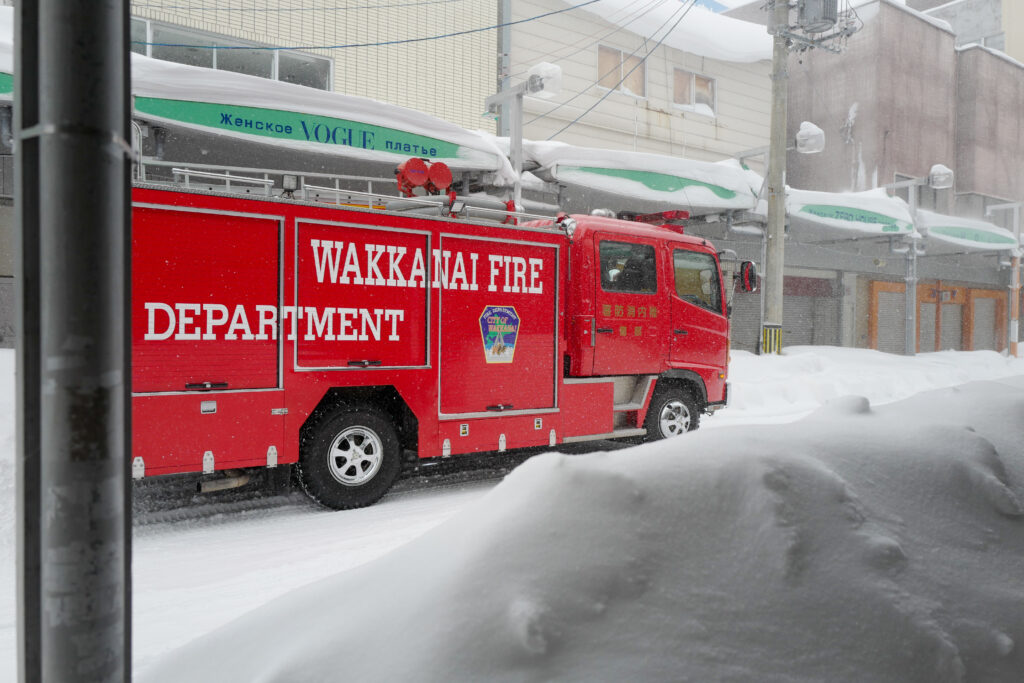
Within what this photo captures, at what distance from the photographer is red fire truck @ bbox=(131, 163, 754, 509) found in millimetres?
5398

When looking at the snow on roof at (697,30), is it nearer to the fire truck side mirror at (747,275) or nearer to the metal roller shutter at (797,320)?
the metal roller shutter at (797,320)

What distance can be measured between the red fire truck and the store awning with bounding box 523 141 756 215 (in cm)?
388

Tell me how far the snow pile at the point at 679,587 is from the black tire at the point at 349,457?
3.63 meters

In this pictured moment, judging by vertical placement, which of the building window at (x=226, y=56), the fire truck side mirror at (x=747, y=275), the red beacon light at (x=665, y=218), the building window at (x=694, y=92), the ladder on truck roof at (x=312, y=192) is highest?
the building window at (x=694, y=92)

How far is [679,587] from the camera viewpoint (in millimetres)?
1999

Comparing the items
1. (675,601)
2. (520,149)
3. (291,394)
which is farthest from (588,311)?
(675,601)

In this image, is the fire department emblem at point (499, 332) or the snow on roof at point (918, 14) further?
the snow on roof at point (918, 14)

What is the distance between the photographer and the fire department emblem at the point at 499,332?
701cm

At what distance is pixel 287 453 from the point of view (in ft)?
19.3

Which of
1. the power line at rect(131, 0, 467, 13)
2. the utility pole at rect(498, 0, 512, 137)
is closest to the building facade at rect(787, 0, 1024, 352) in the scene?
the utility pole at rect(498, 0, 512, 137)

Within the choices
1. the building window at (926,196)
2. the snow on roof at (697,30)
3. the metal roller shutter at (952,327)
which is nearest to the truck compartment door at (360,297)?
the snow on roof at (697,30)

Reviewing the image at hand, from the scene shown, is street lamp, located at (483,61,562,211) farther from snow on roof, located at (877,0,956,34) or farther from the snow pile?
snow on roof, located at (877,0,956,34)

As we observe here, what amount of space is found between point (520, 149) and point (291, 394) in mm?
6034

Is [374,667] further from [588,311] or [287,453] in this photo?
[588,311]
